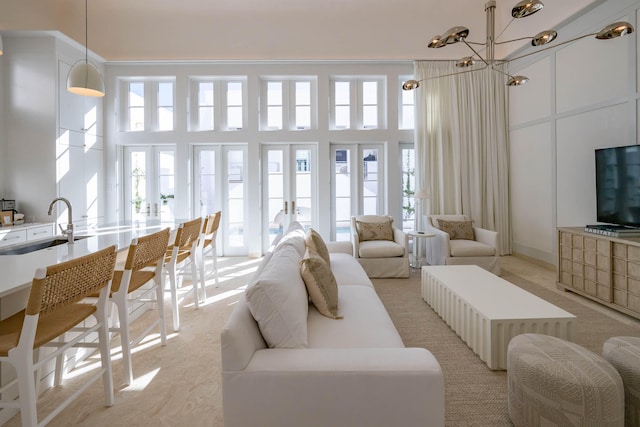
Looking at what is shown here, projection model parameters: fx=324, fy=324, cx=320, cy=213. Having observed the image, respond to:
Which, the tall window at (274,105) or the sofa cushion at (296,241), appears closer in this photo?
the sofa cushion at (296,241)

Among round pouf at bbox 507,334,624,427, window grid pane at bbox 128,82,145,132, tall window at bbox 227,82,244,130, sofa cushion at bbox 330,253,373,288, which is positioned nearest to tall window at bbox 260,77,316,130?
tall window at bbox 227,82,244,130

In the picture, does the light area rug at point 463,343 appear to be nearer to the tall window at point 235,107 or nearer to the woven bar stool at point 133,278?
the woven bar stool at point 133,278

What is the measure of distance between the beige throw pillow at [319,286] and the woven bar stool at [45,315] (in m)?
1.16

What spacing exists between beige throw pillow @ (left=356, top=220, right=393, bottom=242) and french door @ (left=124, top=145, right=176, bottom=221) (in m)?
3.77

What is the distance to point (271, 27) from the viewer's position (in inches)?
240

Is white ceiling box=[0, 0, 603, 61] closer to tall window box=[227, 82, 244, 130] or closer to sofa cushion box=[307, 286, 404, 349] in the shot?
tall window box=[227, 82, 244, 130]

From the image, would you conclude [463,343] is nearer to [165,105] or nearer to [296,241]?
[296,241]

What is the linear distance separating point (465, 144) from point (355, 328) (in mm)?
5346

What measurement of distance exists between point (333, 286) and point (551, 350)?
1287 mm

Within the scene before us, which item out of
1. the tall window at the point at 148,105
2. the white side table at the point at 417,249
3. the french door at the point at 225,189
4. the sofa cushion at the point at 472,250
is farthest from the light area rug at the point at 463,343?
the tall window at the point at 148,105

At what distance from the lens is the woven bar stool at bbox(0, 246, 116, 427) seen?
4.50ft

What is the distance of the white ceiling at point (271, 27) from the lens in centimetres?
595

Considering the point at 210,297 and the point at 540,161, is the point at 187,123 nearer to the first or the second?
the point at 210,297

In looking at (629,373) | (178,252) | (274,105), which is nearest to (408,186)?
(274,105)
